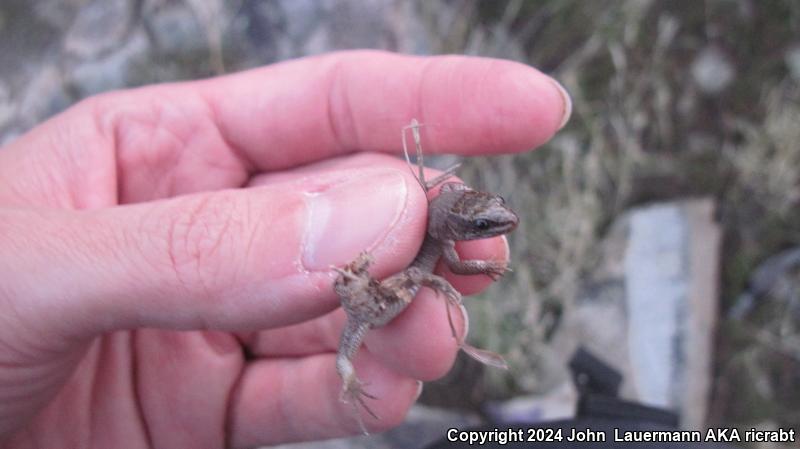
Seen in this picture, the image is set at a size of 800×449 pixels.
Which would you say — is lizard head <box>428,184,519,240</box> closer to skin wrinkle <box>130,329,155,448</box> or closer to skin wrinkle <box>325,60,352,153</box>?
skin wrinkle <box>325,60,352,153</box>

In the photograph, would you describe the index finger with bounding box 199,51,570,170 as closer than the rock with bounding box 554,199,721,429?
Yes

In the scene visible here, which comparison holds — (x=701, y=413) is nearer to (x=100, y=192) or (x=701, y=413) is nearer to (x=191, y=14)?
(x=100, y=192)

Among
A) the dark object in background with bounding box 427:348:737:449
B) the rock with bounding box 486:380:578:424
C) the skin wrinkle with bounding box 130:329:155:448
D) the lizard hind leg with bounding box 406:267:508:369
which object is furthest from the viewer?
the rock with bounding box 486:380:578:424

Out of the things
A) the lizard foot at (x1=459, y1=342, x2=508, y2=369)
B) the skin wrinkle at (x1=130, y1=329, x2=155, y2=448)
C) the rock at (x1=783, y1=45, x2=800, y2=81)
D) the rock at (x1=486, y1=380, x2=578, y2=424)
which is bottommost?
the rock at (x1=486, y1=380, x2=578, y2=424)

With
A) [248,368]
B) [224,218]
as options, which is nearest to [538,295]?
[248,368]

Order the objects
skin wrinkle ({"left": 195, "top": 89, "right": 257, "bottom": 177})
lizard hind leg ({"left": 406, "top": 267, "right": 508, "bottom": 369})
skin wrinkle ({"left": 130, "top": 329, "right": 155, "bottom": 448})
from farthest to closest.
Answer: skin wrinkle ({"left": 195, "top": 89, "right": 257, "bottom": 177}) → skin wrinkle ({"left": 130, "top": 329, "right": 155, "bottom": 448}) → lizard hind leg ({"left": 406, "top": 267, "right": 508, "bottom": 369})

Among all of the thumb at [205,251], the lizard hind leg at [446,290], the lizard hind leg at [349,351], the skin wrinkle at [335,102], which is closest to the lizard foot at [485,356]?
the lizard hind leg at [446,290]

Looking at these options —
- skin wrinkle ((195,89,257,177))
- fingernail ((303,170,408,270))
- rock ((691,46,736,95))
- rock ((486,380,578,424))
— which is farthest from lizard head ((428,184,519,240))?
rock ((691,46,736,95))

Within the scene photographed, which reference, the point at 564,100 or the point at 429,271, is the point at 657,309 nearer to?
the point at 564,100

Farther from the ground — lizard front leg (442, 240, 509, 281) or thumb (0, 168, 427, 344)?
thumb (0, 168, 427, 344)
